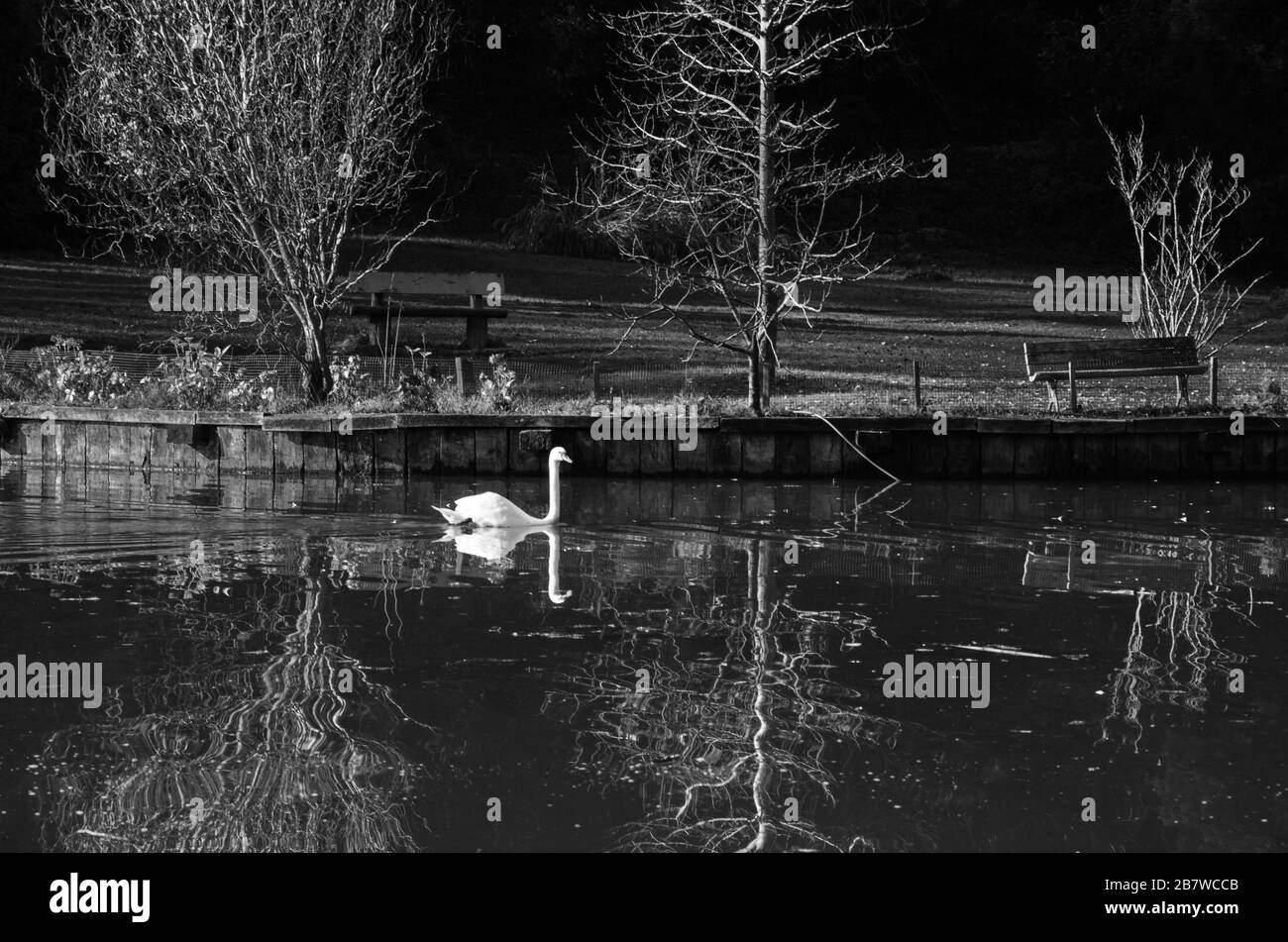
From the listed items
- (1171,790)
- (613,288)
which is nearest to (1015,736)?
(1171,790)

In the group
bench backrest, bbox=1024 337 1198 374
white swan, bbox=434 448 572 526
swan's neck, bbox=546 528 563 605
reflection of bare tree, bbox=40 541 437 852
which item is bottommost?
reflection of bare tree, bbox=40 541 437 852

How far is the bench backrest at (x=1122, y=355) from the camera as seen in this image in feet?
61.5

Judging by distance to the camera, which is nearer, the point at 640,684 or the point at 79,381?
the point at 640,684

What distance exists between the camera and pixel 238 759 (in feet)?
23.3

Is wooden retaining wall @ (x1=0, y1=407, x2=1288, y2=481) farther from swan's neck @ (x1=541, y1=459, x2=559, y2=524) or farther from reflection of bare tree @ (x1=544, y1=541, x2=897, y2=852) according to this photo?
reflection of bare tree @ (x1=544, y1=541, x2=897, y2=852)

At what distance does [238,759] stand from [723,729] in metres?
2.18

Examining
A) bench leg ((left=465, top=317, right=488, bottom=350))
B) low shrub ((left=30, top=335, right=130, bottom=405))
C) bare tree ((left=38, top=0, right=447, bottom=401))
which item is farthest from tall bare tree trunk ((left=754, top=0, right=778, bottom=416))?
low shrub ((left=30, top=335, right=130, bottom=405))

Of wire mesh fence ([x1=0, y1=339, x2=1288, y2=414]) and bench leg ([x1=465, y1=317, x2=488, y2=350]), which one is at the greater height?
bench leg ([x1=465, y1=317, x2=488, y2=350])

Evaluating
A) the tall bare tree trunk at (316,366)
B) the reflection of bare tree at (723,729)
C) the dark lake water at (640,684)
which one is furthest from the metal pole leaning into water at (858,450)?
the reflection of bare tree at (723,729)

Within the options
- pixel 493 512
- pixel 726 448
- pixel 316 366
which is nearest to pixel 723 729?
pixel 493 512

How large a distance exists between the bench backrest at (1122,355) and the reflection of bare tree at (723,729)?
9.77 m

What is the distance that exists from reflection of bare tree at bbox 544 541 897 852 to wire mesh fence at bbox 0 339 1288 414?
29.7 ft

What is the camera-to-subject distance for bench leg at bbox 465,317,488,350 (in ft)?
73.4

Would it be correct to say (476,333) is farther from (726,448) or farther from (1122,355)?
(1122,355)
